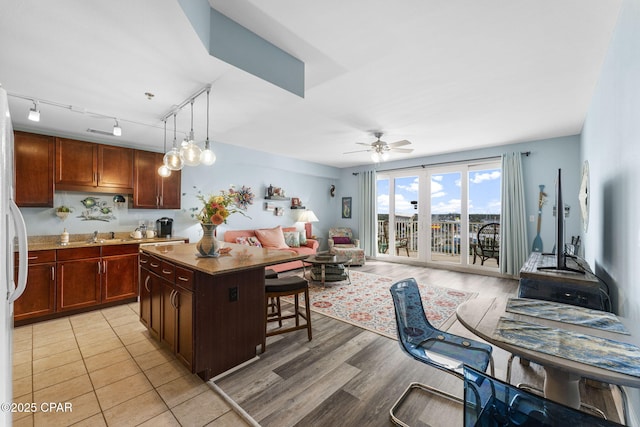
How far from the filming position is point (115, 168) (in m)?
3.81

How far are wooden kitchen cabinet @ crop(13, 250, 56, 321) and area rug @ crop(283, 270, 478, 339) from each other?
2.85 meters

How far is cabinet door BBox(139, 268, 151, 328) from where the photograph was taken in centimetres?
262

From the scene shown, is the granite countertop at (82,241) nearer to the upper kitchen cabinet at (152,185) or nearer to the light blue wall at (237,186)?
the light blue wall at (237,186)

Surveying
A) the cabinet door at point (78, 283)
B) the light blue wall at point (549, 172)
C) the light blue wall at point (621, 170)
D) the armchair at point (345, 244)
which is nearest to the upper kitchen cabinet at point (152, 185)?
the cabinet door at point (78, 283)

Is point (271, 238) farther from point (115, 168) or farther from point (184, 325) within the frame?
point (184, 325)

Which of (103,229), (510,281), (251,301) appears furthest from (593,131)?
(103,229)

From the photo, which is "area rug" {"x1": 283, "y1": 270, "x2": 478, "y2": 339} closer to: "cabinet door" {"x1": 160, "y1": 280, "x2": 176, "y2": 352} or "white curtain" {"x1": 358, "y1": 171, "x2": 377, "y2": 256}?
"cabinet door" {"x1": 160, "y1": 280, "x2": 176, "y2": 352}

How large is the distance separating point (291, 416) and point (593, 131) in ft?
13.5

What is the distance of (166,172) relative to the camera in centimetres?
292

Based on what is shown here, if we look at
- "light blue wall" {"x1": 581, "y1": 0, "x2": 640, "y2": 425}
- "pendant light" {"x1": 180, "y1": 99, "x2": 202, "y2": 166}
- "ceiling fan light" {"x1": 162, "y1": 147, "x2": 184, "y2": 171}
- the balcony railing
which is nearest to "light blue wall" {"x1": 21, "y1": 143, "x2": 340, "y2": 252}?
the balcony railing

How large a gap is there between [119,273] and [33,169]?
1624 mm

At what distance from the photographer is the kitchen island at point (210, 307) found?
1.96 meters

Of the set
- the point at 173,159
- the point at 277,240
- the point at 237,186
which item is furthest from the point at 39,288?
the point at 277,240

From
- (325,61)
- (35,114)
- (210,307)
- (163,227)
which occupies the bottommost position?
(210,307)
